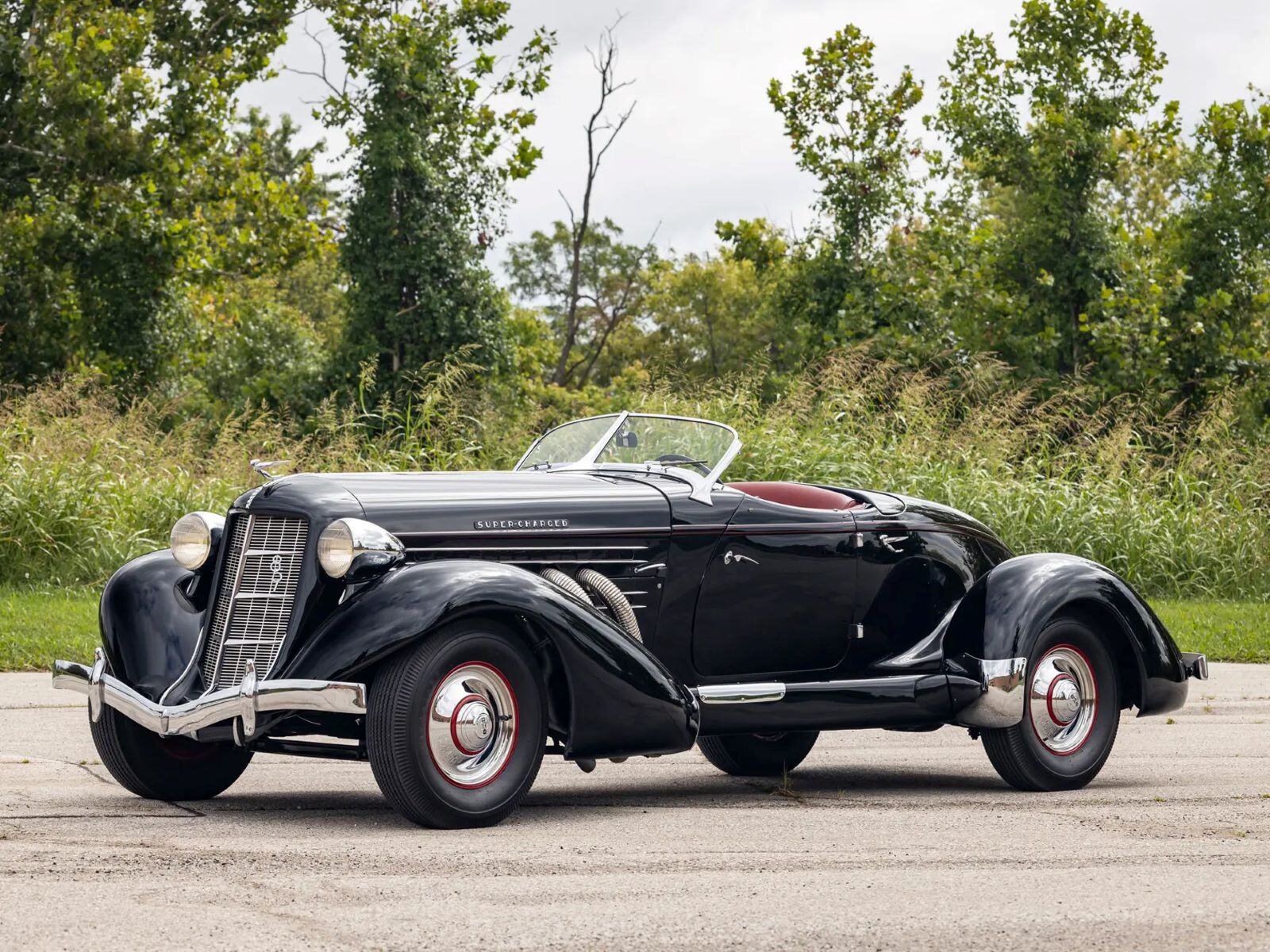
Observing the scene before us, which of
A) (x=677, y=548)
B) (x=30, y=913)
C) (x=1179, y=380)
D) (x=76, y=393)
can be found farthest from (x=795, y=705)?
(x=1179, y=380)

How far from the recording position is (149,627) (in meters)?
7.17

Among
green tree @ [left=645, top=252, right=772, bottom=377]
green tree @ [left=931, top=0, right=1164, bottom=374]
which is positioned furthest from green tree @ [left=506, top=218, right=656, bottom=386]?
green tree @ [left=931, top=0, right=1164, bottom=374]

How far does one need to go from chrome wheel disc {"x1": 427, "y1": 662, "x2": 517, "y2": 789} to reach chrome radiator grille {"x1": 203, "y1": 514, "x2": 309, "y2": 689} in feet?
2.54

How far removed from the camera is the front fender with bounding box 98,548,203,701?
7.02 metres

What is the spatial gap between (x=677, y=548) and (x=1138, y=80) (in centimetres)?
1949

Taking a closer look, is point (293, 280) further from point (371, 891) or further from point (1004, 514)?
point (371, 891)

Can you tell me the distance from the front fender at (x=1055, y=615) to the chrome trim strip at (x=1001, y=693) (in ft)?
0.15

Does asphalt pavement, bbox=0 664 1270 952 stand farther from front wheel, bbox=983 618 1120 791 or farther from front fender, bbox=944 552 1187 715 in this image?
front fender, bbox=944 552 1187 715

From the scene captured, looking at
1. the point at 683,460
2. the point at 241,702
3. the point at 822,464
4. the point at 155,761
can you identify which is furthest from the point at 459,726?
the point at 822,464

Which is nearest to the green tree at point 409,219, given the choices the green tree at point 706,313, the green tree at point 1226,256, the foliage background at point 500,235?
the foliage background at point 500,235

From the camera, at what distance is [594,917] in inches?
187

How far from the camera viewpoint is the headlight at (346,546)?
21.0 ft

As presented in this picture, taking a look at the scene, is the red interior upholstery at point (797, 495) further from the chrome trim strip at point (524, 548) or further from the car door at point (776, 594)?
the chrome trim strip at point (524, 548)

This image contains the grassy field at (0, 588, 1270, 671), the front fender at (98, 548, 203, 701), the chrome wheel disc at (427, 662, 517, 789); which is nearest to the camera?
the chrome wheel disc at (427, 662, 517, 789)
